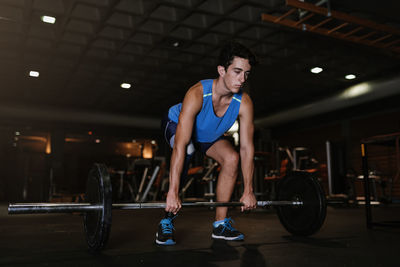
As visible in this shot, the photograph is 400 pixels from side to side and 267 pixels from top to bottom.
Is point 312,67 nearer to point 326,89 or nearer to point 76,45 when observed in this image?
point 326,89

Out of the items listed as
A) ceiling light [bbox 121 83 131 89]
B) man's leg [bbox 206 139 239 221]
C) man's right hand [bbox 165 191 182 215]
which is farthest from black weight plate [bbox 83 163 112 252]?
ceiling light [bbox 121 83 131 89]

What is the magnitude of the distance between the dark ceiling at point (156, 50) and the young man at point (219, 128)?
7.57ft

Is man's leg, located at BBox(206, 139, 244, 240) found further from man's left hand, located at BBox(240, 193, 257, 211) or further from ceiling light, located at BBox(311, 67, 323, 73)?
ceiling light, located at BBox(311, 67, 323, 73)

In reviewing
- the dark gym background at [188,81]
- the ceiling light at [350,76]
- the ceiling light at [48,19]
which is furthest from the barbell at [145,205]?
the ceiling light at [350,76]

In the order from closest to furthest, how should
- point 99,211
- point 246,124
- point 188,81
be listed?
point 99,211 → point 246,124 → point 188,81

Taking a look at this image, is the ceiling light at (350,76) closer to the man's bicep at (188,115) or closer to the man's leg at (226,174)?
the man's leg at (226,174)

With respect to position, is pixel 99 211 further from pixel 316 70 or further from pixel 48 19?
pixel 316 70

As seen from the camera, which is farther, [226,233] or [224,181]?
[224,181]

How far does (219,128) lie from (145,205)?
537 millimetres

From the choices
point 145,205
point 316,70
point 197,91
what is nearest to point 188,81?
point 316,70

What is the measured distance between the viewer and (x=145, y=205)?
134 centimetres

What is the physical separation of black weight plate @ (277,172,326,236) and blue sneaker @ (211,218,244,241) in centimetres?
31

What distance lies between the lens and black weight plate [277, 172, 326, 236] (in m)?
1.64

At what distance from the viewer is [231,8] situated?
372 centimetres
